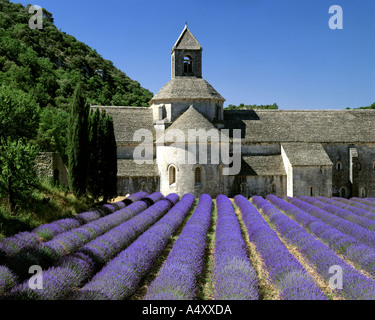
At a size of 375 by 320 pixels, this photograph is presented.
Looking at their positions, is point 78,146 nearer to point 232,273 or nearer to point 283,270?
point 232,273

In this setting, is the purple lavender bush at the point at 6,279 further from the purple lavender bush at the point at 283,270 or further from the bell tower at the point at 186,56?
the bell tower at the point at 186,56

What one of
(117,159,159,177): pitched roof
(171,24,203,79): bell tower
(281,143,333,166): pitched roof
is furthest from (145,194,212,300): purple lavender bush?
(171,24,203,79): bell tower

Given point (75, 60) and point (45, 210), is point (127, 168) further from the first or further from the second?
point (75, 60)

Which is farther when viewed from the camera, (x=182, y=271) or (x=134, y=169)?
(x=134, y=169)

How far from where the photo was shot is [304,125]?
3134cm

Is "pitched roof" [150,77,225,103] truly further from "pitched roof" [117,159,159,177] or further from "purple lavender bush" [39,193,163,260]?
"purple lavender bush" [39,193,163,260]

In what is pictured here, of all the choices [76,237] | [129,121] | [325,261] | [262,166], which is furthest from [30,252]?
[129,121]

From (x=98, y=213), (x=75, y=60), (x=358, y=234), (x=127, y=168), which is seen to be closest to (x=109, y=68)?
(x=75, y=60)

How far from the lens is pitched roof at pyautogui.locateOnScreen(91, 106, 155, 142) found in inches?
1137

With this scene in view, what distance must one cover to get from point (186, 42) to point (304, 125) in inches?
525

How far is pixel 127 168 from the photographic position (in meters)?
27.3
